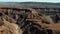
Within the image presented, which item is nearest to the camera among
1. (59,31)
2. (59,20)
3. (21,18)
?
(59,31)

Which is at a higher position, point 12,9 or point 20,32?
point 12,9

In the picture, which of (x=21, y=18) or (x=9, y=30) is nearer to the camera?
(x=9, y=30)

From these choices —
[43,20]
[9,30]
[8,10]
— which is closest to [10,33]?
[9,30]

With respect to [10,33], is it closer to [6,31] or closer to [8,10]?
[6,31]

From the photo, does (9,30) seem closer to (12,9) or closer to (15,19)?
(15,19)

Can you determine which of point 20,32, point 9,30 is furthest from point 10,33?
point 20,32

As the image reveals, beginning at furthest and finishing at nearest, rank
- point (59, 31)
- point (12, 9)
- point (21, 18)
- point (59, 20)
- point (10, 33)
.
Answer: point (12, 9) < point (21, 18) < point (59, 20) < point (10, 33) < point (59, 31)

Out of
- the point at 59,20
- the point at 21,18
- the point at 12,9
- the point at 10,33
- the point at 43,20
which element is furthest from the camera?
the point at 12,9

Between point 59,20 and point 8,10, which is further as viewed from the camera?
point 8,10

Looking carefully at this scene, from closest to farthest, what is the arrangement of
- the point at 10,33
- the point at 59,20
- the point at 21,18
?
the point at 10,33 < the point at 59,20 < the point at 21,18

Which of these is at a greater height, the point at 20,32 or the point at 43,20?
the point at 43,20
